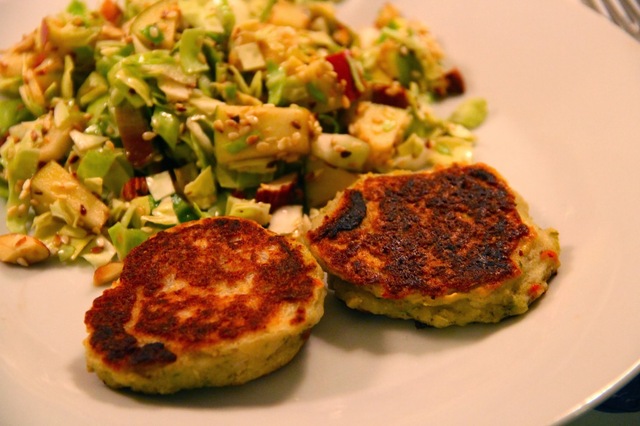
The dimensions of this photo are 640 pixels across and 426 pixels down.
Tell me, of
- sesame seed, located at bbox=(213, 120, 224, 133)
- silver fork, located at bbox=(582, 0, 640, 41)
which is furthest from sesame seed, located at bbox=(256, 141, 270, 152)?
silver fork, located at bbox=(582, 0, 640, 41)

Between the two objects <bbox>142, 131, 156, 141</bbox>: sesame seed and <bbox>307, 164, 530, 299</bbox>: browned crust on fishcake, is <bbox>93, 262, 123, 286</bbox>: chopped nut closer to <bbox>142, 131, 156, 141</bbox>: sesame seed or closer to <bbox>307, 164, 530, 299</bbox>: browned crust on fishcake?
<bbox>142, 131, 156, 141</bbox>: sesame seed

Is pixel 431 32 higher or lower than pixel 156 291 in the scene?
higher

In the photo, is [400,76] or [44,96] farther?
[400,76]

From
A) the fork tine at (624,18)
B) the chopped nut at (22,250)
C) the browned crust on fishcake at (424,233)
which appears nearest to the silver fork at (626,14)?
the fork tine at (624,18)

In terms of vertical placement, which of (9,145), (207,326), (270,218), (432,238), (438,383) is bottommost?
(9,145)

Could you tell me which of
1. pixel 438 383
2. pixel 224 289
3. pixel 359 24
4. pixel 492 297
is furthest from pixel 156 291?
pixel 359 24

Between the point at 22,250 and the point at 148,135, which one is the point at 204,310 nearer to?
the point at 22,250

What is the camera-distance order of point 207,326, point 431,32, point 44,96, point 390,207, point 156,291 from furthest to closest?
point 431,32, point 44,96, point 390,207, point 156,291, point 207,326

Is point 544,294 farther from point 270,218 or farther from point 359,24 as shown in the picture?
point 359,24
